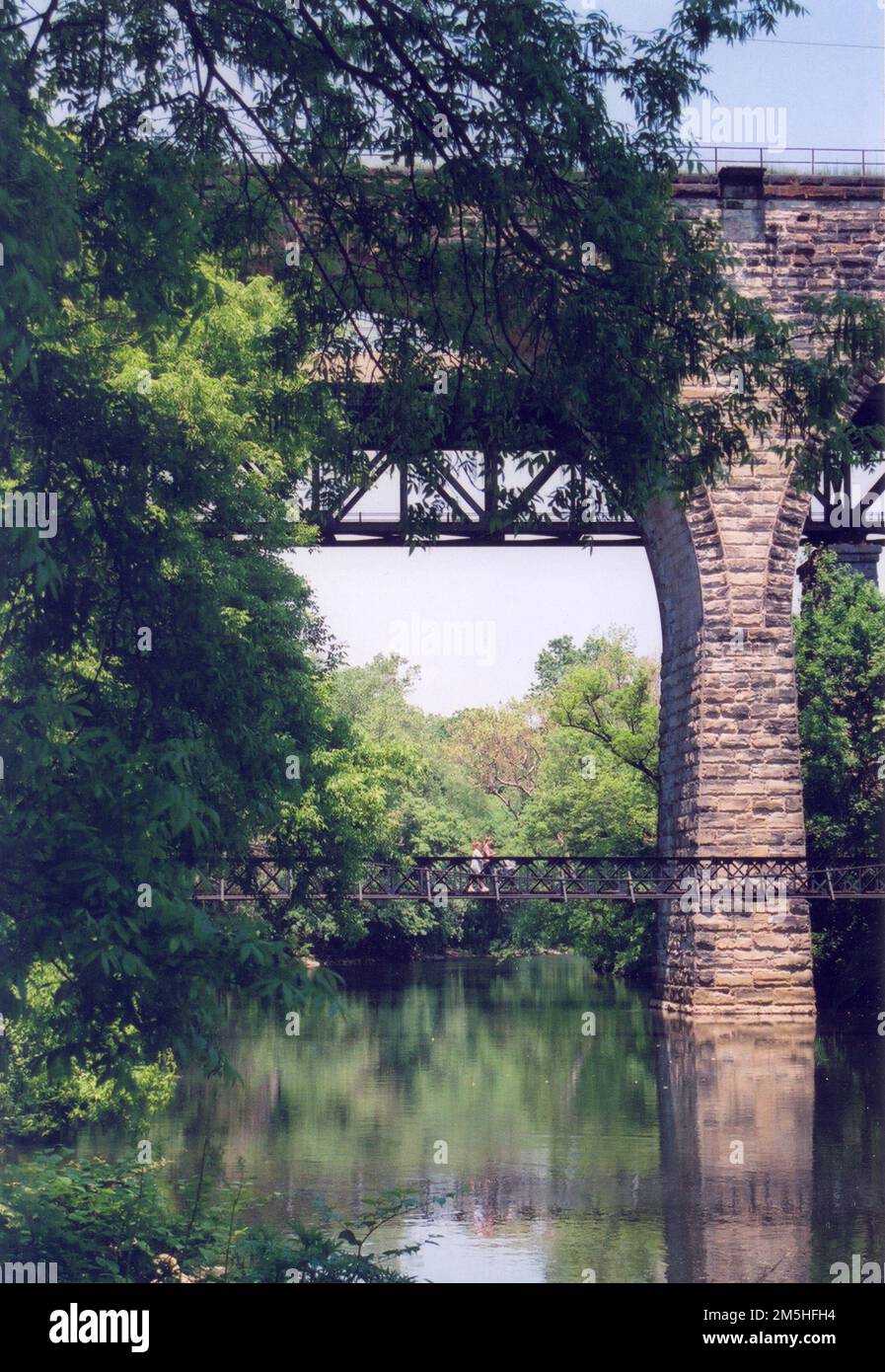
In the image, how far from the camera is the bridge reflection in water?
1159cm

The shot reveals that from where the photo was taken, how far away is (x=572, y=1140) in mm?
17219

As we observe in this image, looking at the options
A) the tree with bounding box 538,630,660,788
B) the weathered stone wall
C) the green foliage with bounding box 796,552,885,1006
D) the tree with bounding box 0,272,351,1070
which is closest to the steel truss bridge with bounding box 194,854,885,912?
the weathered stone wall

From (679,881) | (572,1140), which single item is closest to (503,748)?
(679,881)

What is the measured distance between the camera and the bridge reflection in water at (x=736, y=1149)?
11594 mm

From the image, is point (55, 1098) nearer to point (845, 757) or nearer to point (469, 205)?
point (469, 205)

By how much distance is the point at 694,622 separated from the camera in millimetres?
27203

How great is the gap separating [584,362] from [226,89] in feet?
8.69

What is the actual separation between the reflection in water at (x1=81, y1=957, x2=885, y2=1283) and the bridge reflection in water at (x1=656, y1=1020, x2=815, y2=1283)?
4 centimetres

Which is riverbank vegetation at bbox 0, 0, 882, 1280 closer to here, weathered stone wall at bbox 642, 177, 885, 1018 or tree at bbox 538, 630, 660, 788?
weathered stone wall at bbox 642, 177, 885, 1018

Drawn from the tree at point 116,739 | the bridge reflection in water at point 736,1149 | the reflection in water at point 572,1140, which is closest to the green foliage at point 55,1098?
the reflection in water at point 572,1140

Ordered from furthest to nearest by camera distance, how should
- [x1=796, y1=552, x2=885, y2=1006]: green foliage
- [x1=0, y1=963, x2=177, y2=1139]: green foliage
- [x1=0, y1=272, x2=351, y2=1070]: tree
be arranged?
[x1=796, y1=552, x2=885, y2=1006]: green foliage < [x1=0, y1=963, x2=177, y2=1139]: green foliage < [x1=0, y1=272, x2=351, y2=1070]: tree
